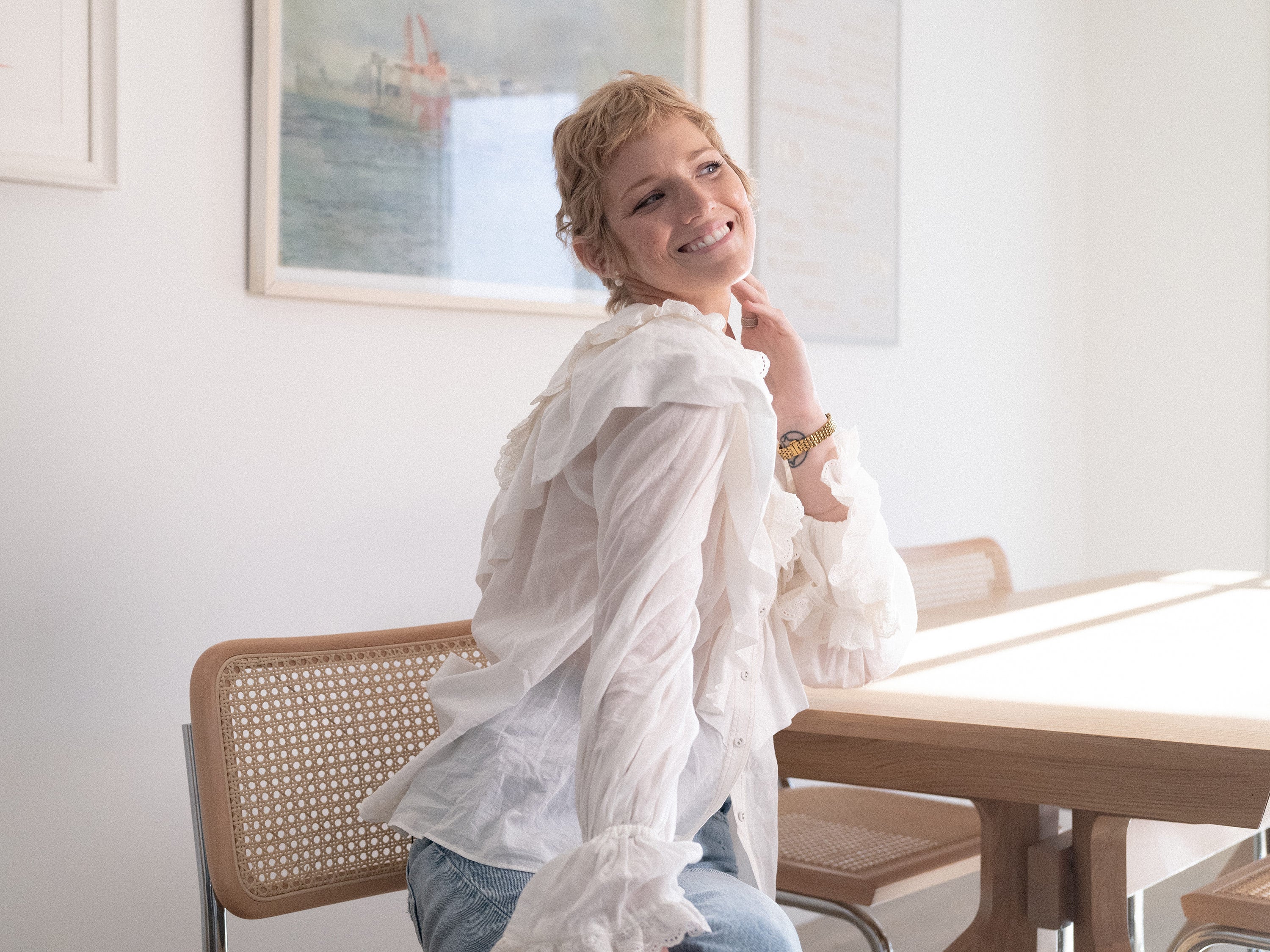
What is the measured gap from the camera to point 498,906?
0.95 meters

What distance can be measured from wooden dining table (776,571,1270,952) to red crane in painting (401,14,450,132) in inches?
43.6

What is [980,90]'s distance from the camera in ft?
11.2

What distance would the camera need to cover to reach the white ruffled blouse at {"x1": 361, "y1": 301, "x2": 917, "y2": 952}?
79cm

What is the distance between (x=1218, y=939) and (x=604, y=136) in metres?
1.05

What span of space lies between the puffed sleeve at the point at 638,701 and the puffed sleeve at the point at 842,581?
9.5 inches

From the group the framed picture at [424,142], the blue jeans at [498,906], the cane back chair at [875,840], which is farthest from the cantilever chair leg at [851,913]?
the framed picture at [424,142]

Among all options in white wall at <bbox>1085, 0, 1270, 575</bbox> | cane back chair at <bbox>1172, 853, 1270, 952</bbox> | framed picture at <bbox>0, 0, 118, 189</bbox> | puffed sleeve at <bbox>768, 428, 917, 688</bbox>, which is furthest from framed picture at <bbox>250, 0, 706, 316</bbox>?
white wall at <bbox>1085, 0, 1270, 575</bbox>

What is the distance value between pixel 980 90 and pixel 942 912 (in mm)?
2106

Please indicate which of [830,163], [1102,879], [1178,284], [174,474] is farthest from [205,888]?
[1178,284]

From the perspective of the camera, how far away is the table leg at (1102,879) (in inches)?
50.7

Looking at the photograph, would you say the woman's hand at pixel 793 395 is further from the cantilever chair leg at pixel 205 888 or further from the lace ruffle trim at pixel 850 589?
the cantilever chair leg at pixel 205 888

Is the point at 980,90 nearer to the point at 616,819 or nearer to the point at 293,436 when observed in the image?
the point at 293,436

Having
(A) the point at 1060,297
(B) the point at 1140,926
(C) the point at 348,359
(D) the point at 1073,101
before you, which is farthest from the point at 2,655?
(D) the point at 1073,101

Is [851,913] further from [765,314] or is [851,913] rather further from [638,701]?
[638,701]
